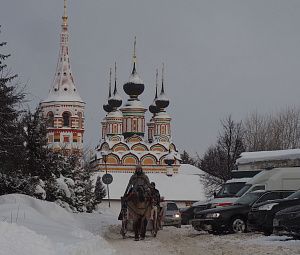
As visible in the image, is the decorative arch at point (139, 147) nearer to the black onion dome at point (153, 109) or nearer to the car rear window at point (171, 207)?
the black onion dome at point (153, 109)

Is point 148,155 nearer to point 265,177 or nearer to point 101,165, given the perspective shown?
point 101,165

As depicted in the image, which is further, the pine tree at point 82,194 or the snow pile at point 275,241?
the pine tree at point 82,194

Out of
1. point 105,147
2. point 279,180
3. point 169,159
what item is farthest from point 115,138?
point 279,180

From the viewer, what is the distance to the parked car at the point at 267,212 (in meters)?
18.4

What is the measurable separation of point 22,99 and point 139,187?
37.1 ft

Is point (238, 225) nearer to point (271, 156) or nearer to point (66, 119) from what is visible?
point (271, 156)

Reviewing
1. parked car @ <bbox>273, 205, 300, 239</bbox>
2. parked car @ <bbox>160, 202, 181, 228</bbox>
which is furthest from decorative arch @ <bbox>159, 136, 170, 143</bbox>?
parked car @ <bbox>273, 205, 300, 239</bbox>

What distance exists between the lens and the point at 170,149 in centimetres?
10219

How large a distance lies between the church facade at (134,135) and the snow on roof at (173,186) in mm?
2303

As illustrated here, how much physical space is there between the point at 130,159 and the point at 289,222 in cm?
8376

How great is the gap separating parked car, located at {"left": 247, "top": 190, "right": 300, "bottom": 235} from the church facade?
75.1 metres

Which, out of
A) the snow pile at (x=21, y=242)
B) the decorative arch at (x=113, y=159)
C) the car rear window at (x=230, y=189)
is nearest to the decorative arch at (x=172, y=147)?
the decorative arch at (x=113, y=159)

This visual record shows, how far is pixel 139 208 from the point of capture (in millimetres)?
17516

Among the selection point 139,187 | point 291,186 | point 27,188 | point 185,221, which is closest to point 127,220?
point 139,187
